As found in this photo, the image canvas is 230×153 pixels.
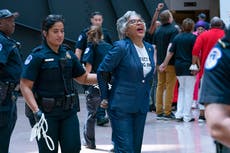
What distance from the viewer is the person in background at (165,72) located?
9703 millimetres

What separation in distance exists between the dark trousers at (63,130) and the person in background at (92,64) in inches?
97.4

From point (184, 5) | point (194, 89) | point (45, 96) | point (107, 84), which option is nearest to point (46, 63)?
point (45, 96)

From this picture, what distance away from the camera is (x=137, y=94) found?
4.93m

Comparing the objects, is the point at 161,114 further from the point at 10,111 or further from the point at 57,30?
the point at 57,30

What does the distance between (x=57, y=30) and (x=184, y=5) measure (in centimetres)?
1300

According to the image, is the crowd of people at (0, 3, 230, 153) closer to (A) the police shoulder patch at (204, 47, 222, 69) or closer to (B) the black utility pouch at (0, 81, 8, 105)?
(B) the black utility pouch at (0, 81, 8, 105)

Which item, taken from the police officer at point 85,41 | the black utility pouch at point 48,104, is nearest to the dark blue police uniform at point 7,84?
the black utility pouch at point 48,104

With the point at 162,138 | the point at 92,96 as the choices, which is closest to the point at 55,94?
the point at 92,96

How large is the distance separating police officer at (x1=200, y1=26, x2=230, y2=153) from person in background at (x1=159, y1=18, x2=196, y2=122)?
7.53 meters

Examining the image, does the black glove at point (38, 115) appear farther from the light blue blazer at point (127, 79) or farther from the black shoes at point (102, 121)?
the black shoes at point (102, 121)

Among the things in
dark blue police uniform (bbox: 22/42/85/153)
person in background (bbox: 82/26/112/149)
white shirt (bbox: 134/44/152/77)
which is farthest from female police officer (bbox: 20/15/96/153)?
person in background (bbox: 82/26/112/149)

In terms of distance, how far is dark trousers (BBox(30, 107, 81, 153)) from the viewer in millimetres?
4578

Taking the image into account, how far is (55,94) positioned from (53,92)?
26 mm

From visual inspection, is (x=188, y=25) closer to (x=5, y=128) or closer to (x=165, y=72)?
(x=165, y=72)
